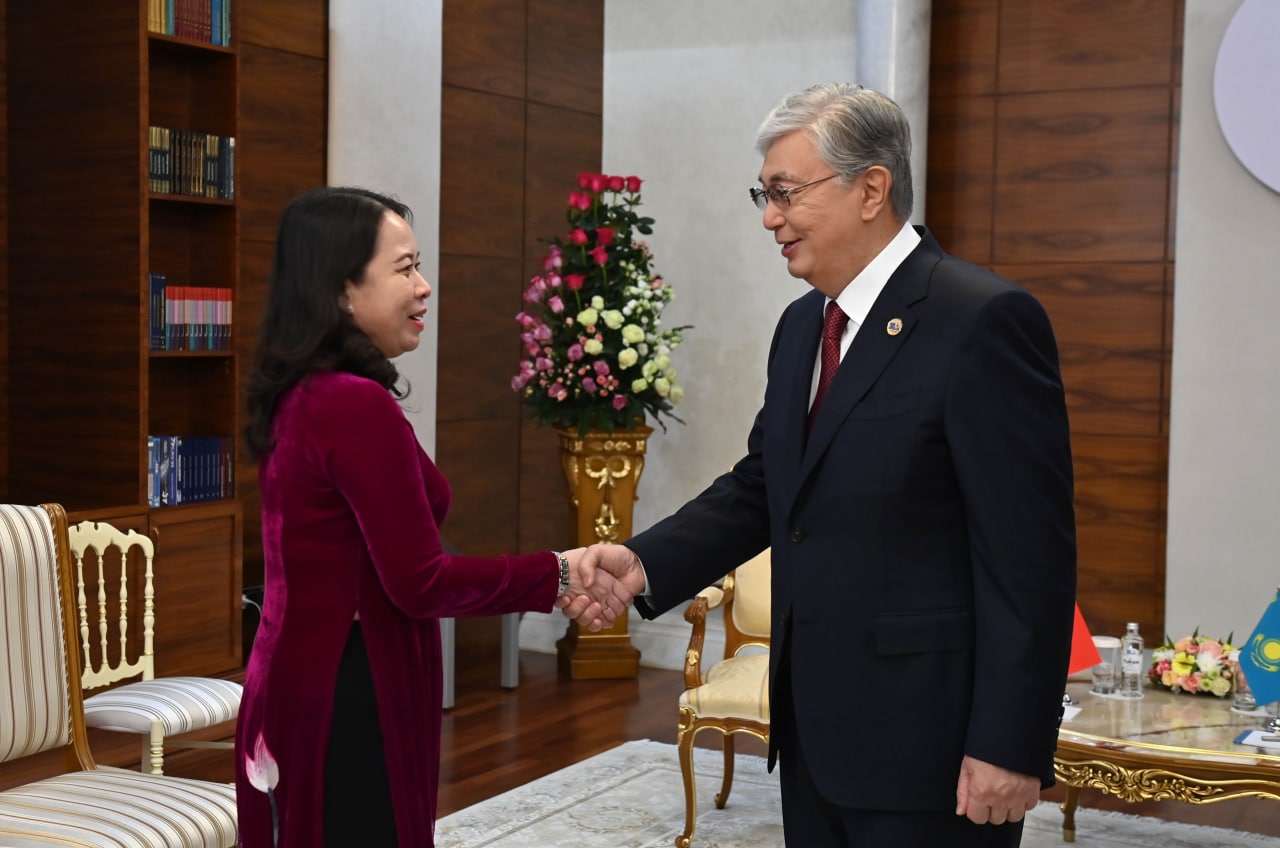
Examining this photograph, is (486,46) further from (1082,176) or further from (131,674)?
(131,674)

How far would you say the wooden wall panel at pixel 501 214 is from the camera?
6.60 meters

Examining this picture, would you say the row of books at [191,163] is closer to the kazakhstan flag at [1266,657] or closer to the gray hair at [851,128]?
the gray hair at [851,128]

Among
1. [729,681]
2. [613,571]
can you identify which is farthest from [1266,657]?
[613,571]

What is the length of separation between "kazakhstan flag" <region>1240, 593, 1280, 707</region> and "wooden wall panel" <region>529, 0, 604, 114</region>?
426cm

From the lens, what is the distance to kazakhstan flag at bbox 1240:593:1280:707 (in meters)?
3.96

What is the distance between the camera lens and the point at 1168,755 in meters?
3.85

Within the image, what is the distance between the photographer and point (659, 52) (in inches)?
280

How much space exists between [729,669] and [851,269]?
268 centimetres

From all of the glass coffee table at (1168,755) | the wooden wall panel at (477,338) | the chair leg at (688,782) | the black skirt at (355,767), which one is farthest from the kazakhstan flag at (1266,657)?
the wooden wall panel at (477,338)

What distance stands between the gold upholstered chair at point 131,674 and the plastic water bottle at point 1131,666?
2.59 metres

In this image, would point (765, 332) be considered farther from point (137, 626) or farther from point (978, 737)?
point (978, 737)

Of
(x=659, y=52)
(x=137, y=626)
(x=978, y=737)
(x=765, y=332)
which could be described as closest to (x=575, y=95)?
(x=659, y=52)

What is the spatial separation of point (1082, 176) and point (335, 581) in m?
4.64

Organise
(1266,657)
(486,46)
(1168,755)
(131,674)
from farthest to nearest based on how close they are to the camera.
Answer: (486,46) → (131,674) → (1266,657) → (1168,755)
